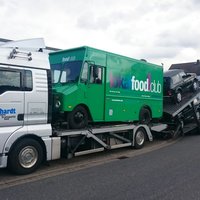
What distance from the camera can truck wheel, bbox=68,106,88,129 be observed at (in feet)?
27.6

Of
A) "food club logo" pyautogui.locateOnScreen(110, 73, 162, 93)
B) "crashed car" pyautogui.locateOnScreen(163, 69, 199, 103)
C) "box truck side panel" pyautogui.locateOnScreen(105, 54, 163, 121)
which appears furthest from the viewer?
"crashed car" pyautogui.locateOnScreen(163, 69, 199, 103)

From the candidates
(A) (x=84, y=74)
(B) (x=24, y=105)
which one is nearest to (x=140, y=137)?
(A) (x=84, y=74)

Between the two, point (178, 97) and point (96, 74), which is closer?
point (96, 74)

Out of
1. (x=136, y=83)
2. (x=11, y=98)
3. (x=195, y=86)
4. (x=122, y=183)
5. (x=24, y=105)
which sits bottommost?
(x=122, y=183)

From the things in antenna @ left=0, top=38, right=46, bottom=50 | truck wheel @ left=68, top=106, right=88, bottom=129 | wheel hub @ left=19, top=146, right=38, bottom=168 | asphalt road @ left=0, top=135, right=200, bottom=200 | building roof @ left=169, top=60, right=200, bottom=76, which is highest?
building roof @ left=169, top=60, right=200, bottom=76

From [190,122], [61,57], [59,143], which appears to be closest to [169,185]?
[59,143]

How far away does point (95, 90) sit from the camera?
30.0 feet

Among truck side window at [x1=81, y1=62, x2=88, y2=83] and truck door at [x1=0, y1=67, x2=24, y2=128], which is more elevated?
truck side window at [x1=81, y1=62, x2=88, y2=83]

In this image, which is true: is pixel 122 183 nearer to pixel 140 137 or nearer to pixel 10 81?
pixel 10 81

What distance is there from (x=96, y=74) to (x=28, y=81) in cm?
255

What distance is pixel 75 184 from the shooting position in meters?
6.28

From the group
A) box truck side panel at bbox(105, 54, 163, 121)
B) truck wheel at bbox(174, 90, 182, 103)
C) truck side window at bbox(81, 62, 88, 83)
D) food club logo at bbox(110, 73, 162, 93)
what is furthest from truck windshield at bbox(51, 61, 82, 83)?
truck wheel at bbox(174, 90, 182, 103)

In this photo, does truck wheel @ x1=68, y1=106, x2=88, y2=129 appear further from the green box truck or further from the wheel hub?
the wheel hub

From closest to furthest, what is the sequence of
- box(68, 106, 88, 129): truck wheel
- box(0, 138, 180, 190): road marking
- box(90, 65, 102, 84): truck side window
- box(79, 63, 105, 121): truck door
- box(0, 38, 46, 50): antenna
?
1. box(0, 138, 180, 190): road marking
2. box(0, 38, 46, 50): antenna
3. box(68, 106, 88, 129): truck wheel
4. box(79, 63, 105, 121): truck door
5. box(90, 65, 102, 84): truck side window
